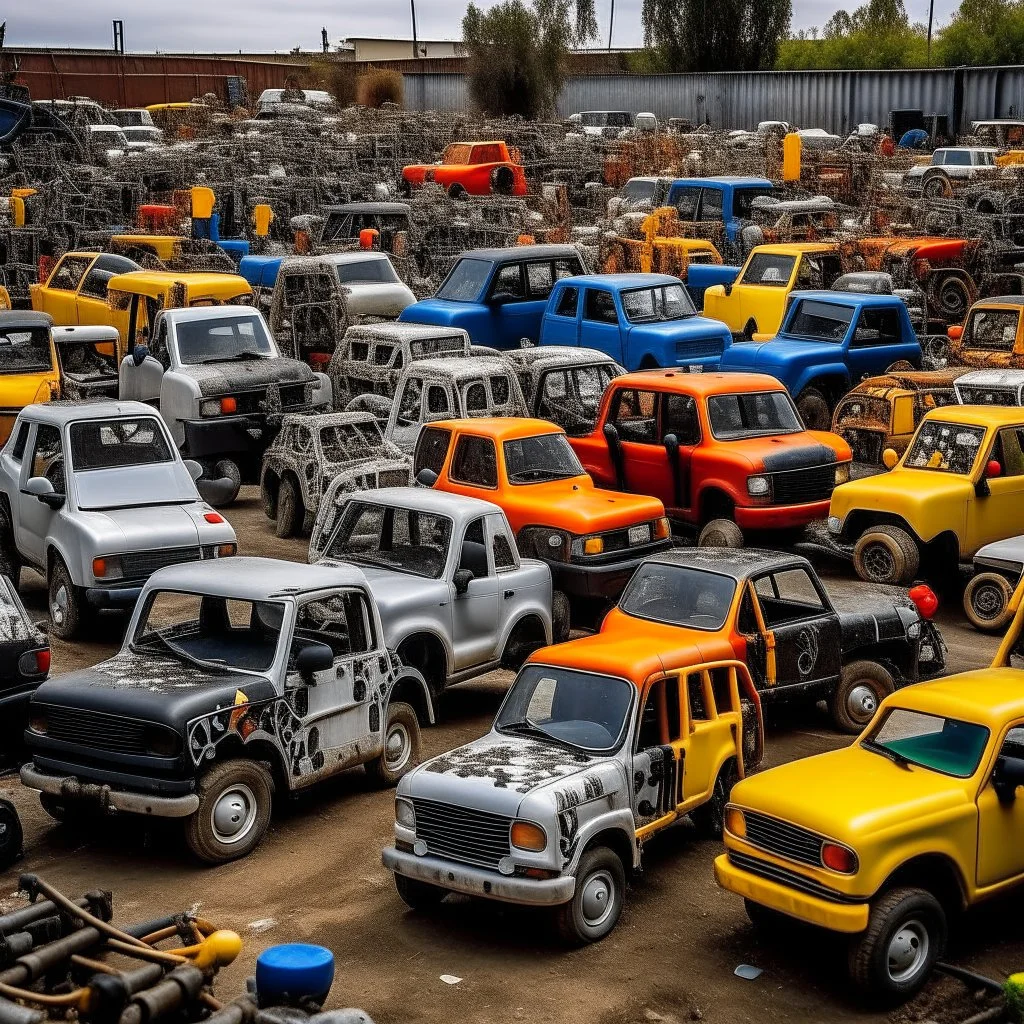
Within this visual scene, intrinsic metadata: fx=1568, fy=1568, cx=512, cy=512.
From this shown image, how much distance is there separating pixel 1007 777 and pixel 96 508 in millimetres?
Answer: 8554

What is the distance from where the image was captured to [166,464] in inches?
570

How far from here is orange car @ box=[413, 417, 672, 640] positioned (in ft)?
45.1

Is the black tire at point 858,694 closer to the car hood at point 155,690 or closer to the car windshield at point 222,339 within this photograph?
the car hood at point 155,690

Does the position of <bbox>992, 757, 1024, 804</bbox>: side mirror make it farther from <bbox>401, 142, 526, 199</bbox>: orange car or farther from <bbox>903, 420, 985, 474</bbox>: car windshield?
<bbox>401, 142, 526, 199</bbox>: orange car

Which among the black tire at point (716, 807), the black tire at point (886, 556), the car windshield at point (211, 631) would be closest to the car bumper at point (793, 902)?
the black tire at point (716, 807)

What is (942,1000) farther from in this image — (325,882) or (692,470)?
(692,470)

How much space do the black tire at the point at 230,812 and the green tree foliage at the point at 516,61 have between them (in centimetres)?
4950

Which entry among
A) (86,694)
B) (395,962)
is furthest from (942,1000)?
(86,694)

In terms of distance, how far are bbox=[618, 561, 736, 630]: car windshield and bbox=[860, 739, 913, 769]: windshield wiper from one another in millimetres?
2092

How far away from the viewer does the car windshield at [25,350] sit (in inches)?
754

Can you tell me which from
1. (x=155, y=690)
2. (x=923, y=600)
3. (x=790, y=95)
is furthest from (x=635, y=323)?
(x=790, y=95)

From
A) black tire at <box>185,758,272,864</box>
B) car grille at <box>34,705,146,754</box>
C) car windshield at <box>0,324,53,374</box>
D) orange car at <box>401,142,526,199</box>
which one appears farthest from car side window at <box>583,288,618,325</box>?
orange car at <box>401,142,526,199</box>

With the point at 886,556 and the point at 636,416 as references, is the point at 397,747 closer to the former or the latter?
the point at 886,556

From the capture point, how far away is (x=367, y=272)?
23.5 meters
